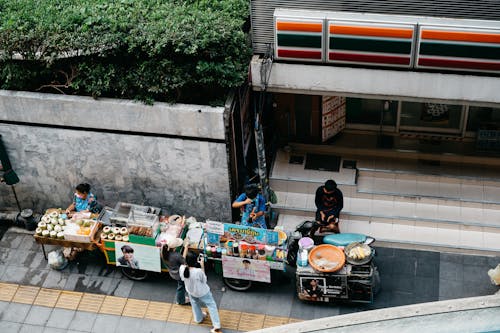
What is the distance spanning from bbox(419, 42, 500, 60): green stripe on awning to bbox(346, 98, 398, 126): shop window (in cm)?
320

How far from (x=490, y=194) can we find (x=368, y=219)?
8.42ft

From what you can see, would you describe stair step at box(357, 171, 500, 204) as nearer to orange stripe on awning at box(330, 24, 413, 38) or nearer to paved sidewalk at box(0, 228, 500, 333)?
paved sidewalk at box(0, 228, 500, 333)

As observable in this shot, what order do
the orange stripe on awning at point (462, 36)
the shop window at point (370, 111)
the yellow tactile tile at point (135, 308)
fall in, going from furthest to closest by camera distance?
the shop window at point (370, 111) < the yellow tactile tile at point (135, 308) < the orange stripe on awning at point (462, 36)

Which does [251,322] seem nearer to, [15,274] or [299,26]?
[15,274]

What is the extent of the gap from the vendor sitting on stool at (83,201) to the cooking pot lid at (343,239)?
4531mm

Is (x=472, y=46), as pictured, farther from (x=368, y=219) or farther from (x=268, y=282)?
(x=268, y=282)

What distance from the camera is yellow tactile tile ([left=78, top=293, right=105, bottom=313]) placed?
12359mm

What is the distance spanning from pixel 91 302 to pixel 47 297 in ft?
2.89

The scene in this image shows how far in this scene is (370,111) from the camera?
15.1 metres

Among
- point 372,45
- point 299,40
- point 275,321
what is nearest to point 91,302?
point 275,321

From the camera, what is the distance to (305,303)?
12.2 m

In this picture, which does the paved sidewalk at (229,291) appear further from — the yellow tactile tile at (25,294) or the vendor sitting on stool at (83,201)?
the vendor sitting on stool at (83,201)

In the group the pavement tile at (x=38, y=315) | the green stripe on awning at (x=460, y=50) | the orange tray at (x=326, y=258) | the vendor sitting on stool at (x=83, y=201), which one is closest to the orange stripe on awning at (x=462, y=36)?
the green stripe on awning at (x=460, y=50)

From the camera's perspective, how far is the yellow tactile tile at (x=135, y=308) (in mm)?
12203
